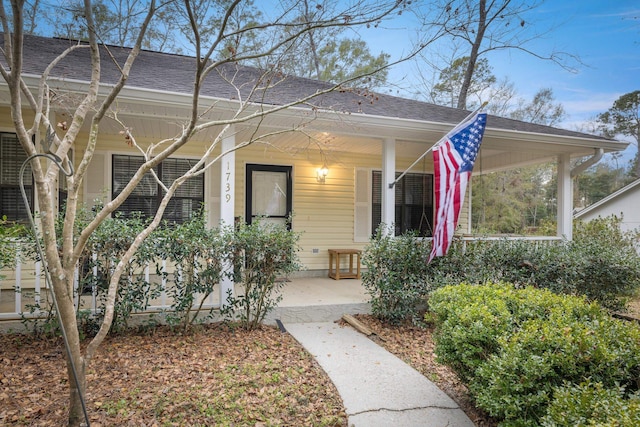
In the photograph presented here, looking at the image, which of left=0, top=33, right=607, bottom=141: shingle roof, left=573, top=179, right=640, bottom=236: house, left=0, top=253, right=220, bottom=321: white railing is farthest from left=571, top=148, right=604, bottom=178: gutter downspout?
left=573, top=179, right=640, bottom=236: house

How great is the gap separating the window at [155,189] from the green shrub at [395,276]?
10.7 feet

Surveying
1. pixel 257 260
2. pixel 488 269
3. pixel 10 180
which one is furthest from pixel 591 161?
pixel 10 180

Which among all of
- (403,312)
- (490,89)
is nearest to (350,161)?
(403,312)

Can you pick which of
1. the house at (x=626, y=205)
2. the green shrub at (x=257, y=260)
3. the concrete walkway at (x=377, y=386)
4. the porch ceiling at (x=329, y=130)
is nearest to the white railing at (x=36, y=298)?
the green shrub at (x=257, y=260)

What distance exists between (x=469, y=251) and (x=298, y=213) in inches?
133

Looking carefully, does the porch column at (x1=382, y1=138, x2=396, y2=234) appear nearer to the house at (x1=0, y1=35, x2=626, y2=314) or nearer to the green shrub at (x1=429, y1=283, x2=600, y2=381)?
the house at (x1=0, y1=35, x2=626, y2=314)

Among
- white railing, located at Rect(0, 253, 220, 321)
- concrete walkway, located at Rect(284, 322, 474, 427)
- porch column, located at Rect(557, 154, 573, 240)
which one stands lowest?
concrete walkway, located at Rect(284, 322, 474, 427)

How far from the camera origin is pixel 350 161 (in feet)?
25.2

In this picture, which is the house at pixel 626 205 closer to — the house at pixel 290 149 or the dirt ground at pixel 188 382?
the house at pixel 290 149

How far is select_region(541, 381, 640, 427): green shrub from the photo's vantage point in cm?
149

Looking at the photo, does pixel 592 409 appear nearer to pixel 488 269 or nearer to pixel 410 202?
pixel 488 269

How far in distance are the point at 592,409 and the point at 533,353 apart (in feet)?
1.62

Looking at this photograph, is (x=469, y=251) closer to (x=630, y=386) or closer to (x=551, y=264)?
(x=551, y=264)

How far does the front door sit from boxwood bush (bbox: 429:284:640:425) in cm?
485
